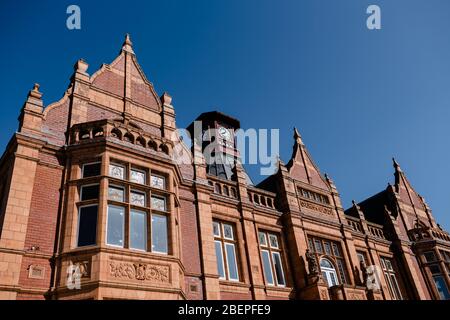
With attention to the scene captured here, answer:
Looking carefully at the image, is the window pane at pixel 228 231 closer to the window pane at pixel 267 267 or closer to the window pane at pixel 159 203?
the window pane at pixel 267 267

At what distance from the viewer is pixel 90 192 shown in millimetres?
12969

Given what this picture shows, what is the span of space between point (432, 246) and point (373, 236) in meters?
4.94

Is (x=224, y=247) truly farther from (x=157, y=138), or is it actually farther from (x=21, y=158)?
(x=21, y=158)

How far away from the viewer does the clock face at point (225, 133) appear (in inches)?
1226

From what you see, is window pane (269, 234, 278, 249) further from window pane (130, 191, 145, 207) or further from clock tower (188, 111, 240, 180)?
clock tower (188, 111, 240, 180)

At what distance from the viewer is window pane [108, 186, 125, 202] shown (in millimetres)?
13034

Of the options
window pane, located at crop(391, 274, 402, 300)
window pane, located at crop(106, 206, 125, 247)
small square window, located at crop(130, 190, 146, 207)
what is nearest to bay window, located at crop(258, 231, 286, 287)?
small square window, located at crop(130, 190, 146, 207)

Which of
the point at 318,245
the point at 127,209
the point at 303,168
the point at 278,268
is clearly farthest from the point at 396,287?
the point at 127,209

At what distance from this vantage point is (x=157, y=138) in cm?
1530

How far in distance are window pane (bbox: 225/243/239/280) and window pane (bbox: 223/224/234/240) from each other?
382mm

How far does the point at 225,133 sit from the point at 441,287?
18.8 m

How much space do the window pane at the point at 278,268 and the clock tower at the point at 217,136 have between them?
386 inches

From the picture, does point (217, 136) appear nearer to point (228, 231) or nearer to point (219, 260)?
point (228, 231)
